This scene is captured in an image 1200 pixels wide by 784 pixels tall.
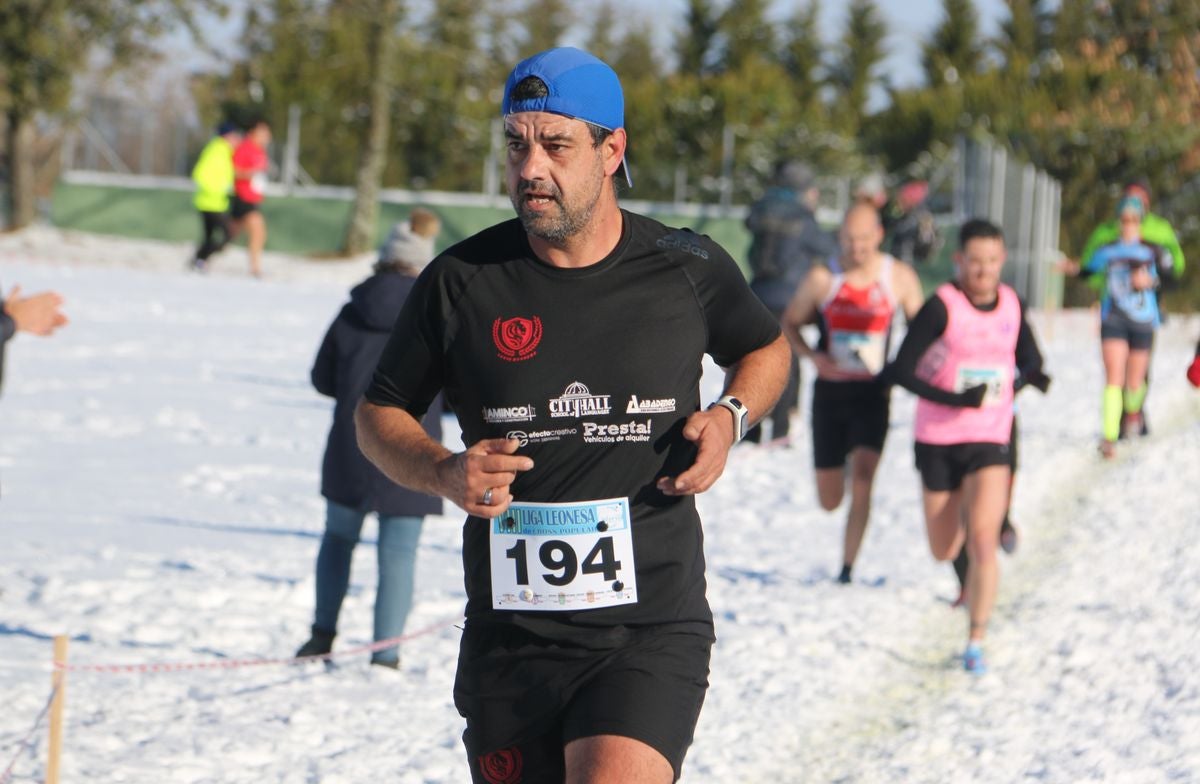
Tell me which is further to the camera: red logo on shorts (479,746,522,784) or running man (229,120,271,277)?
running man (229,120,271,277)

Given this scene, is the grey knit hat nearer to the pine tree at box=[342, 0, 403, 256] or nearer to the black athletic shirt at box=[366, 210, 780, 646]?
the black athletic shirt at box=[366, 210, 780, 646]

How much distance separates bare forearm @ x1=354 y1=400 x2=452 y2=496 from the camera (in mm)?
3619

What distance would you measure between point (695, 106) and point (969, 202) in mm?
6685

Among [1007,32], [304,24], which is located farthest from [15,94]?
[1007,32]

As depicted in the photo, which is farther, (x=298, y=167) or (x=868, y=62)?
(x=868, y=62)

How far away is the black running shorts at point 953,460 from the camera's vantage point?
7.83 m

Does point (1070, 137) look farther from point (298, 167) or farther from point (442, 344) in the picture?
point (442, 344)

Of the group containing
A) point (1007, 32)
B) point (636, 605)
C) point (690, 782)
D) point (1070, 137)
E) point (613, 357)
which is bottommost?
point (690, 782)

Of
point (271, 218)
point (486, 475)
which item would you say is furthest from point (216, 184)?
point (486, 475)

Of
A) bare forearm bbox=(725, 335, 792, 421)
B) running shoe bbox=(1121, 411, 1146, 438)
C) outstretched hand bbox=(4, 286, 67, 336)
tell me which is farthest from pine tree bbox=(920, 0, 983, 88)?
bare forearm bbox=(725, 335, 792, 421)

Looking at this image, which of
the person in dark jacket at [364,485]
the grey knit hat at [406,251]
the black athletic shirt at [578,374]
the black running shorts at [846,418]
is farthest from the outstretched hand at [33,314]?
the black running shorts at [846,418]

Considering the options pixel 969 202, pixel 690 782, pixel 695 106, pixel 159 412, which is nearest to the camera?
pixel 690 782

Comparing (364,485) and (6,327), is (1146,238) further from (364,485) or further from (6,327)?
(6,327)

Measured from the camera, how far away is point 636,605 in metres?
3.71
